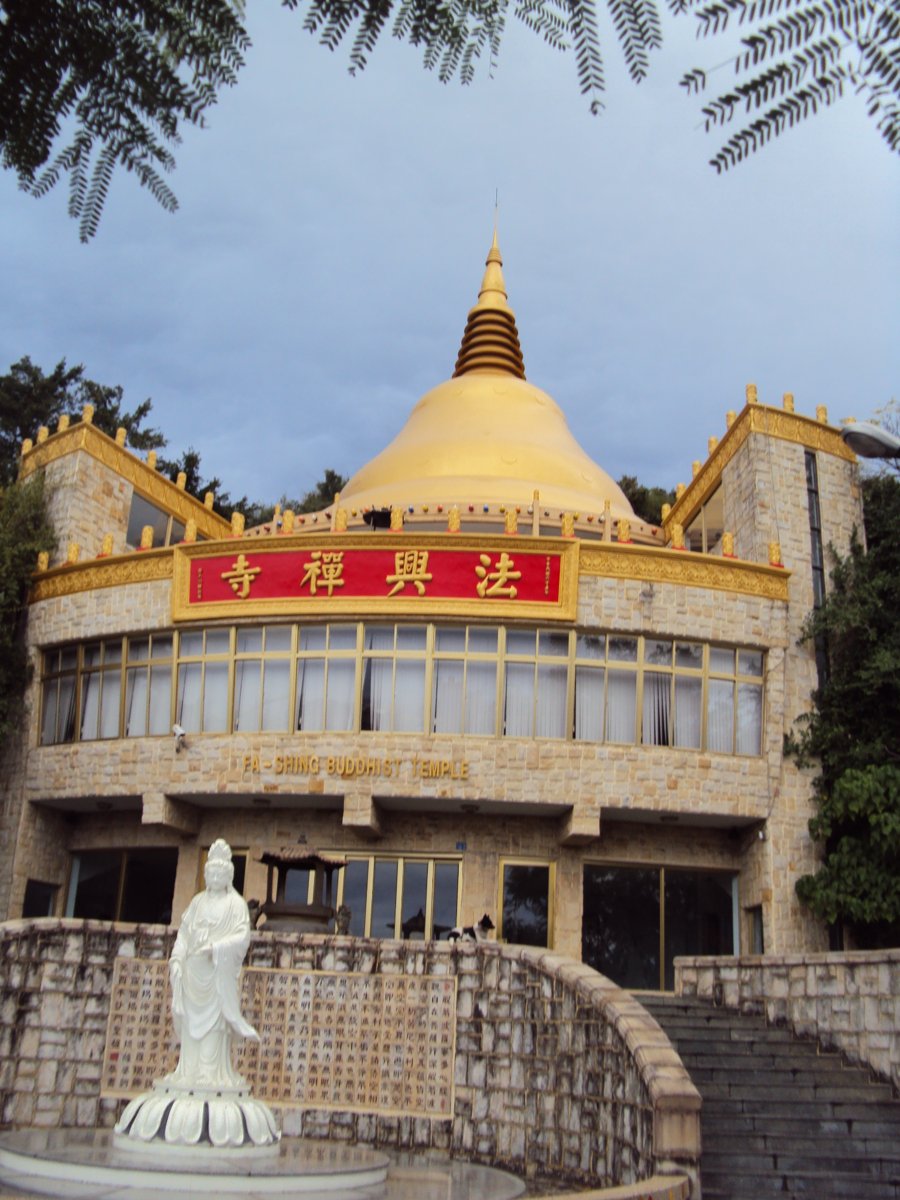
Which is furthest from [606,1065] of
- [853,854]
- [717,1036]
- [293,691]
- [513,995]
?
[293,691]

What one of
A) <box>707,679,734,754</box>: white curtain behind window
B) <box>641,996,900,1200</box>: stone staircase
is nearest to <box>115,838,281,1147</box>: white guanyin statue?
<box>641,996,900,1200</box>: stone staircase

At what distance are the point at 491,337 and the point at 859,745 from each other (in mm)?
17437

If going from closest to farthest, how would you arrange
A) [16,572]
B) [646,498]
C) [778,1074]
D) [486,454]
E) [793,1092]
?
[793,1092], [778,1074], [16,572], [486,454], [646,498]

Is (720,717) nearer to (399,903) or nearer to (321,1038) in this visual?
(399,903)

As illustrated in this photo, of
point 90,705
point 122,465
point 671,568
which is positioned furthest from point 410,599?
point 122,465

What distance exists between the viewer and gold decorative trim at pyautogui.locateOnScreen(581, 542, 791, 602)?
20.3m

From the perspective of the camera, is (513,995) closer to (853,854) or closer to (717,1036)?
(717,1036)

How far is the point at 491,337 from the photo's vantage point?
3325 centimetres

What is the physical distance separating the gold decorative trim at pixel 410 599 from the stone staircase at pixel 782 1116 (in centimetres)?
753

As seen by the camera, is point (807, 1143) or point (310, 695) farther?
point (310, 695)

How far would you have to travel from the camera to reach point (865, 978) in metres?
12.6

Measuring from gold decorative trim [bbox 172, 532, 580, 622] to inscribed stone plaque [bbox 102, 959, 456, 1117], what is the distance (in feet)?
24.9

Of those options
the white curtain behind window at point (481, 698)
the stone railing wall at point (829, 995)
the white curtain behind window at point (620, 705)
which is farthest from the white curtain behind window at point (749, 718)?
the stone railing wall at point (829, 995)

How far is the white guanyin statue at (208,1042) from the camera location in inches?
375
